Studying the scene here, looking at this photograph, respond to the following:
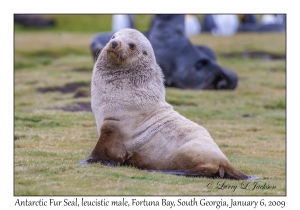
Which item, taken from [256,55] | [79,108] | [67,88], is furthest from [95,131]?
[256,55]

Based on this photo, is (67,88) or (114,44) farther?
(67,88)

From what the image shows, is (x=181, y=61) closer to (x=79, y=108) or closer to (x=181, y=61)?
(x=181, y=61)

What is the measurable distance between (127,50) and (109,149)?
5.55 ft

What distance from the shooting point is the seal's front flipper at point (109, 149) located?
9.53m

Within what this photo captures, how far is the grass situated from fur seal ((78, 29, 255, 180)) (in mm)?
289

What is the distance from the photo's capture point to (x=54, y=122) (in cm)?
1536

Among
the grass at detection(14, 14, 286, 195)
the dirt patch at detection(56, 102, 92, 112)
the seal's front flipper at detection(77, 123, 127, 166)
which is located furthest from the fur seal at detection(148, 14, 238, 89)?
the seal's front flipper at detection(77, 123, 127, 166)

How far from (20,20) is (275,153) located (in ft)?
139

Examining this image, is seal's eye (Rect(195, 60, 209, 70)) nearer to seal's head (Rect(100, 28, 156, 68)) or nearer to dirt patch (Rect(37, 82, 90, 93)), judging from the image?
dirt patch (Rect(37, 82, 90, 93))

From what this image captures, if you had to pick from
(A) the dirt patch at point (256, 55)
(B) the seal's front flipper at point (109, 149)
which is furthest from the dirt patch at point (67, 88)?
(A) the dirt patch at point (256, 55)

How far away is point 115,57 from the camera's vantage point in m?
10.3

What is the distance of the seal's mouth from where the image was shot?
10.2 meters

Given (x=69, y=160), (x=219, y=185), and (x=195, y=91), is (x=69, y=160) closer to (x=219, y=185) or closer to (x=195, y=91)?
(x=219, y=185)
